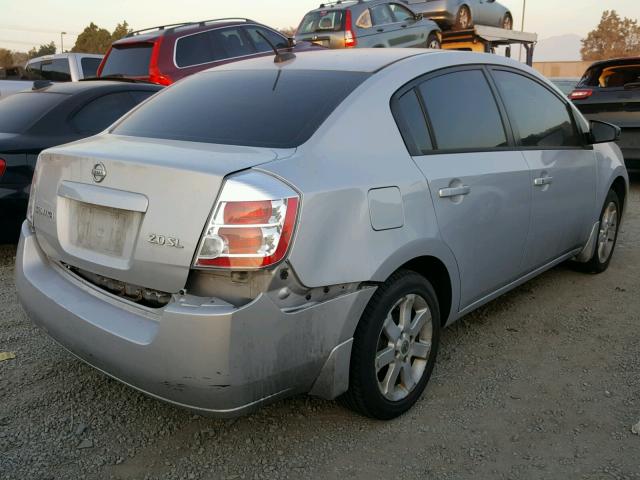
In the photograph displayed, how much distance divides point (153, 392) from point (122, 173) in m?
0.84

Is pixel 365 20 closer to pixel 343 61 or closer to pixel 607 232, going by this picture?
pixel 607 232

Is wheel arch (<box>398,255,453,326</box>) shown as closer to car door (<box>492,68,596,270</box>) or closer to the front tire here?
the front tire

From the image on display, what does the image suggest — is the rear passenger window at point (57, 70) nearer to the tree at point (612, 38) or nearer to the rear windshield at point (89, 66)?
the rear windshield at point (89, 66)

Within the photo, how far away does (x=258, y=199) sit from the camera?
89.9 inches

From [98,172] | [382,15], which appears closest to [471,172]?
[98,172]

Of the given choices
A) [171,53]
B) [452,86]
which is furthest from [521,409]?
[171,53]

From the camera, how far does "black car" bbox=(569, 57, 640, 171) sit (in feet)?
26.0

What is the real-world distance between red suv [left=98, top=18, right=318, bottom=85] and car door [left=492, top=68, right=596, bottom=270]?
4.49m

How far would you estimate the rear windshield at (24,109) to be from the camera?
17.4 feet

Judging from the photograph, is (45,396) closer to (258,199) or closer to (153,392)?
(153,392)

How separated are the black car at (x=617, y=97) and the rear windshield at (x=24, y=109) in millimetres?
6257

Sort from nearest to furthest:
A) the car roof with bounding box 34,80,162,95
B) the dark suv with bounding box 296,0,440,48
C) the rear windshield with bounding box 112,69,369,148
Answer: the rear windshield with bounding box 112,69,369,148 < the car roof with bounding box 34,80,162,95 < the dark suv with bounding box 296,0,440,48

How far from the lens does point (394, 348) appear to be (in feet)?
9.41

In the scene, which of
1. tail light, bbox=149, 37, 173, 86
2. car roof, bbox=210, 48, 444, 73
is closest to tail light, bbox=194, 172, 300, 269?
car roof, bbox=210, 48, 444, 73
